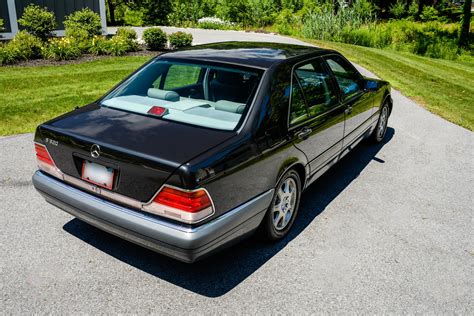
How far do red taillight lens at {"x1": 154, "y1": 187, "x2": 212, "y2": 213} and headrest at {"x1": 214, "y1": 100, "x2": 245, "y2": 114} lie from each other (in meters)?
0.96

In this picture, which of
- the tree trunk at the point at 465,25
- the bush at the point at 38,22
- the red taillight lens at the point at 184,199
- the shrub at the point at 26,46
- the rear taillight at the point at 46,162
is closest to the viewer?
the red taillight lens at the point at 184,199

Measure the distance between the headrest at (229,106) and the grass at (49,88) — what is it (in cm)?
439

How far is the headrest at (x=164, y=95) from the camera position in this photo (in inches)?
156

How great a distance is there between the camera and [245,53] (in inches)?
165


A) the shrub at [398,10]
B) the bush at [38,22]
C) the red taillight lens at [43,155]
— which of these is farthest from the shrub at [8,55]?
the shrub at [398,10]

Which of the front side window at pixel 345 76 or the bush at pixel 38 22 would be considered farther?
the bush at pixel 38 22

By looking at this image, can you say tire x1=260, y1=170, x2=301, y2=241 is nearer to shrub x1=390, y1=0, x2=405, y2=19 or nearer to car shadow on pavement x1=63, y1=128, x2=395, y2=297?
car shadow on pavement x1=63, y1=128, x2=395, y2=297

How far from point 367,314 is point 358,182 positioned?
249cm

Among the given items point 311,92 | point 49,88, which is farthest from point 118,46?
point 311,92

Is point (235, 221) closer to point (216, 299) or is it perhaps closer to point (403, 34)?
point (216, 299)

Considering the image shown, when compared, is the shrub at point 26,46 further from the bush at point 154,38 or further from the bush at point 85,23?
the bush at point 154,38

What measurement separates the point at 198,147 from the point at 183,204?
43 centimetres

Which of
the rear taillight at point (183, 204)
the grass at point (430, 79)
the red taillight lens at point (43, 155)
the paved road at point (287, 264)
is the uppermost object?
the red taillight lens at point (43, 155)

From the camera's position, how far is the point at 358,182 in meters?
5.41
